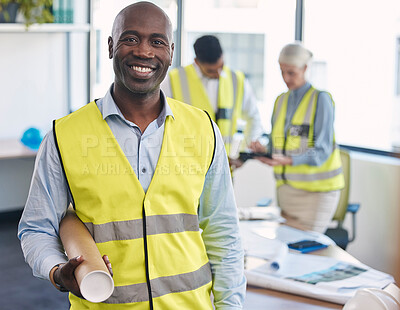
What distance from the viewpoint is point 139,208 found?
130cm

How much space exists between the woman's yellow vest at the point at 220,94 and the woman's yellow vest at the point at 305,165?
1.38 feet

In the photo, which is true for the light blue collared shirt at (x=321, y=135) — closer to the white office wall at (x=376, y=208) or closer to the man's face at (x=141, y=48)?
the white office wall at (x=376, y=208)

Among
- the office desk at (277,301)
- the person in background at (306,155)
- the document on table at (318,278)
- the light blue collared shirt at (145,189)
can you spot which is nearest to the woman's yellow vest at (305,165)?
the person in background at (306,155)

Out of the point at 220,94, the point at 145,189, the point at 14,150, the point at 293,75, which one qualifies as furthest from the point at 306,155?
the point at 14,150

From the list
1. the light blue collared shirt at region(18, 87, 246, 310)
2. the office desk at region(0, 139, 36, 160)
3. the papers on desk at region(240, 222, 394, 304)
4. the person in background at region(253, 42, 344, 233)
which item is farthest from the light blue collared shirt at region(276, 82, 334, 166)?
the office desk at region(0, 139, 36, 160)

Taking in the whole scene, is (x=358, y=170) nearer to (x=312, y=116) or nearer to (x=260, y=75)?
(x=312, y=116)

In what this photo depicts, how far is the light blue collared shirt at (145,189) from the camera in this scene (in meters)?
1.26

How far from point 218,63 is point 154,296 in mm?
2280

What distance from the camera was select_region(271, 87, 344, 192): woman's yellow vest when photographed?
326cm

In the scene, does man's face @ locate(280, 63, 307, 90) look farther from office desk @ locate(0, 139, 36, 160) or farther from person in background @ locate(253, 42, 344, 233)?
office desk @ locate(0, 139, 36, 160)

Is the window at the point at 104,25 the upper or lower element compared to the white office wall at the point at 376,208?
upper

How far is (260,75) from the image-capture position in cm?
538

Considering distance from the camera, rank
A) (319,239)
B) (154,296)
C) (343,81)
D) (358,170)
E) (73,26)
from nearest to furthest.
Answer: (154,296) < (319,239) < (358,170) < (343,81) < (73,26)

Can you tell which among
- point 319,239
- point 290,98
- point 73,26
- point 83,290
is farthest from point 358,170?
point 83,290
